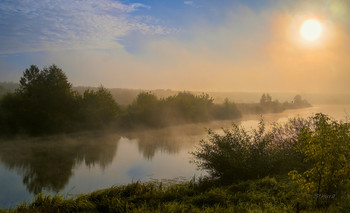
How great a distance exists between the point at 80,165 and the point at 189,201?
30.6 feet

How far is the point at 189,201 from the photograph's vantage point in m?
6.95

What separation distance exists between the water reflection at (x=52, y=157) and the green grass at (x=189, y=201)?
461 centimetres

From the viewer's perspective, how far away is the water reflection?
39.5 feet

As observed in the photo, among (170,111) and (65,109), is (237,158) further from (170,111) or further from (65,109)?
(170,111)

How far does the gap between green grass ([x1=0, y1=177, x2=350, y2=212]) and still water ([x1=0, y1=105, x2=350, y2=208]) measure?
80.7 inches

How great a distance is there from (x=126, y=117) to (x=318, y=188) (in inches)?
1060

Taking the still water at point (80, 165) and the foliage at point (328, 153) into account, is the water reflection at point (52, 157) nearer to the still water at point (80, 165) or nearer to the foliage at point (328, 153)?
the still water at point (80, 165)

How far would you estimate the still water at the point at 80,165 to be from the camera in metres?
Answer: 11.2

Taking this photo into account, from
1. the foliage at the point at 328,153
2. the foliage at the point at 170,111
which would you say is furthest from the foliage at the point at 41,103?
the foliage at the point at 328,153

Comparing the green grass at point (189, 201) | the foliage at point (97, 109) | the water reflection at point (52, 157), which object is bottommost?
the water reflection at point (52, 157)

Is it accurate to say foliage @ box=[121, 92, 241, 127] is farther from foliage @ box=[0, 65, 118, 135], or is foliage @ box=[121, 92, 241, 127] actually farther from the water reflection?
the water reflection

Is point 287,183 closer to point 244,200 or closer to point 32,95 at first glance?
point 244,200

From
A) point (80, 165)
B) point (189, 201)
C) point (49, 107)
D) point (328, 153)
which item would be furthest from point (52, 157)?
point (328, 153)

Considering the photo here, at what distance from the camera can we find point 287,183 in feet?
26.8
